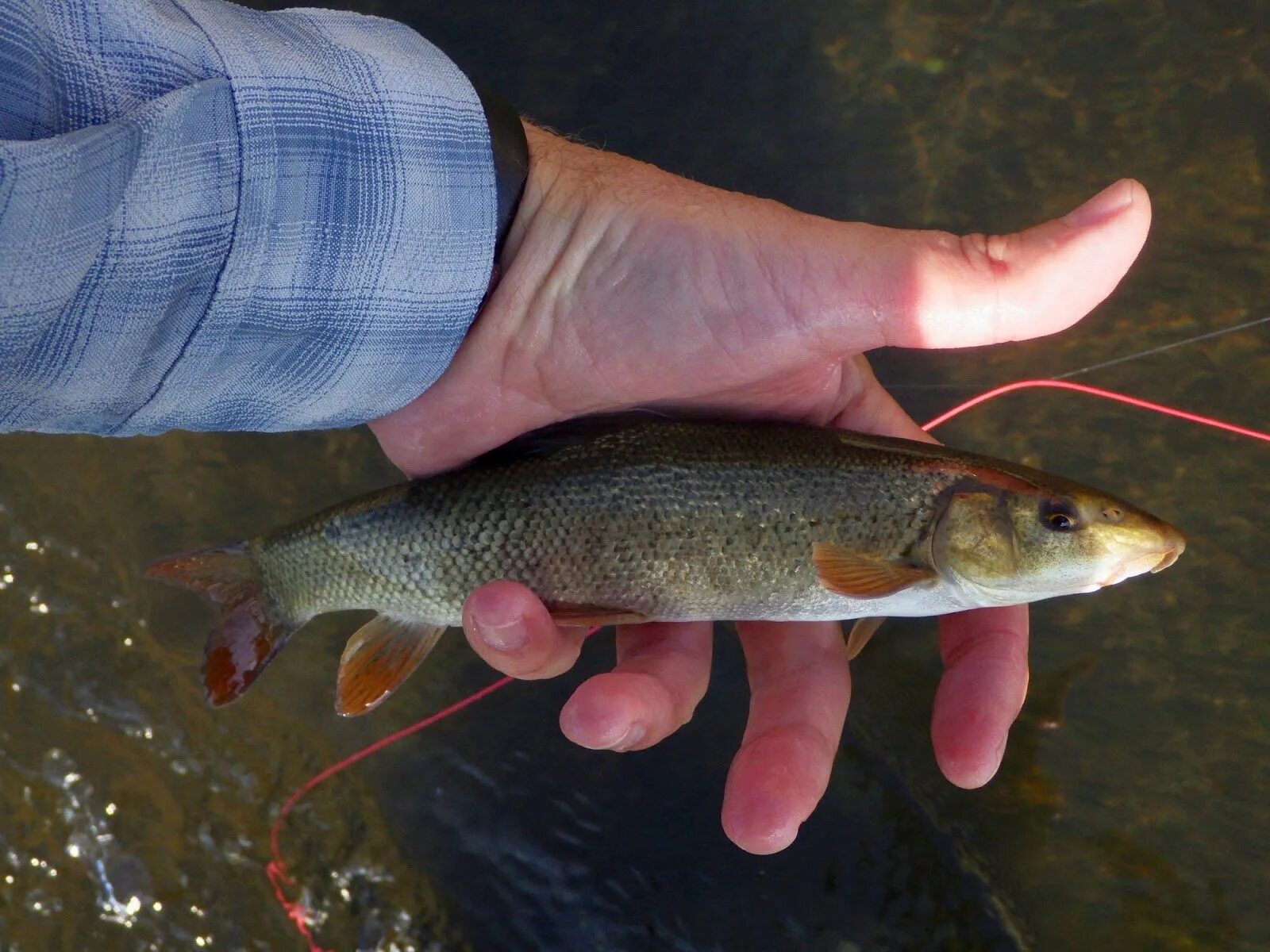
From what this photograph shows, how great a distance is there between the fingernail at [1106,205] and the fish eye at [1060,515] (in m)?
0.77

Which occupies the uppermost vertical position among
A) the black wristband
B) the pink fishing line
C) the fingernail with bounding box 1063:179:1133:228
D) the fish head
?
the fingernail with bounding box 1063:179:1133:228

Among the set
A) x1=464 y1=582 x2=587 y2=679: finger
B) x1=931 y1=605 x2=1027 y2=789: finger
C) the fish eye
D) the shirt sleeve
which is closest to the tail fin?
the shirt sleeve

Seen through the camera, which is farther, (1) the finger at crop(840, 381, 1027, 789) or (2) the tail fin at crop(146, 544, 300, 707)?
(2) the tail fin at crop(146, 544, 300, 707)

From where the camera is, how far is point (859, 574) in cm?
270

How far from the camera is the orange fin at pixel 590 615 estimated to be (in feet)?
8.96

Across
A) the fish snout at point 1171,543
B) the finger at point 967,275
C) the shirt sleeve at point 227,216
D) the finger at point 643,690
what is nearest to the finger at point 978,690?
the fish snout at point 1171,543

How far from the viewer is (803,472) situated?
2.83 meters

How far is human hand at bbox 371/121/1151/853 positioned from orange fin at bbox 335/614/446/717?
48cm

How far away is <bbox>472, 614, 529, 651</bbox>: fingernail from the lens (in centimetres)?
255

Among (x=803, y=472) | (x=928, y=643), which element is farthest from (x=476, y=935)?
(x=803, y=472)

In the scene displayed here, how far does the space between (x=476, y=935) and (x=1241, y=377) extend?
3.79 metres

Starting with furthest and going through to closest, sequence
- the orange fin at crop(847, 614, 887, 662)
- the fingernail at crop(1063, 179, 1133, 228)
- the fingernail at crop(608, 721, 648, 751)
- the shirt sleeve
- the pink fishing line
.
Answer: the pink fishing line → the orange fin at crop(847, 614, 887, 662) → the fingernail at crop(608, 721, 648, 751) → the fingernail at crop(1063, 179, 1133, 228) → the shirt sleeve

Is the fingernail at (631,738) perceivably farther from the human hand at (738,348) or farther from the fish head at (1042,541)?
the fish head at (1042,541)

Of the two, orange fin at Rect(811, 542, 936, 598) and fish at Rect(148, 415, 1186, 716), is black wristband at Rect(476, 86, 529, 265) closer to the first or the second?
fish at Rect(148, 415, 1186, 716)
